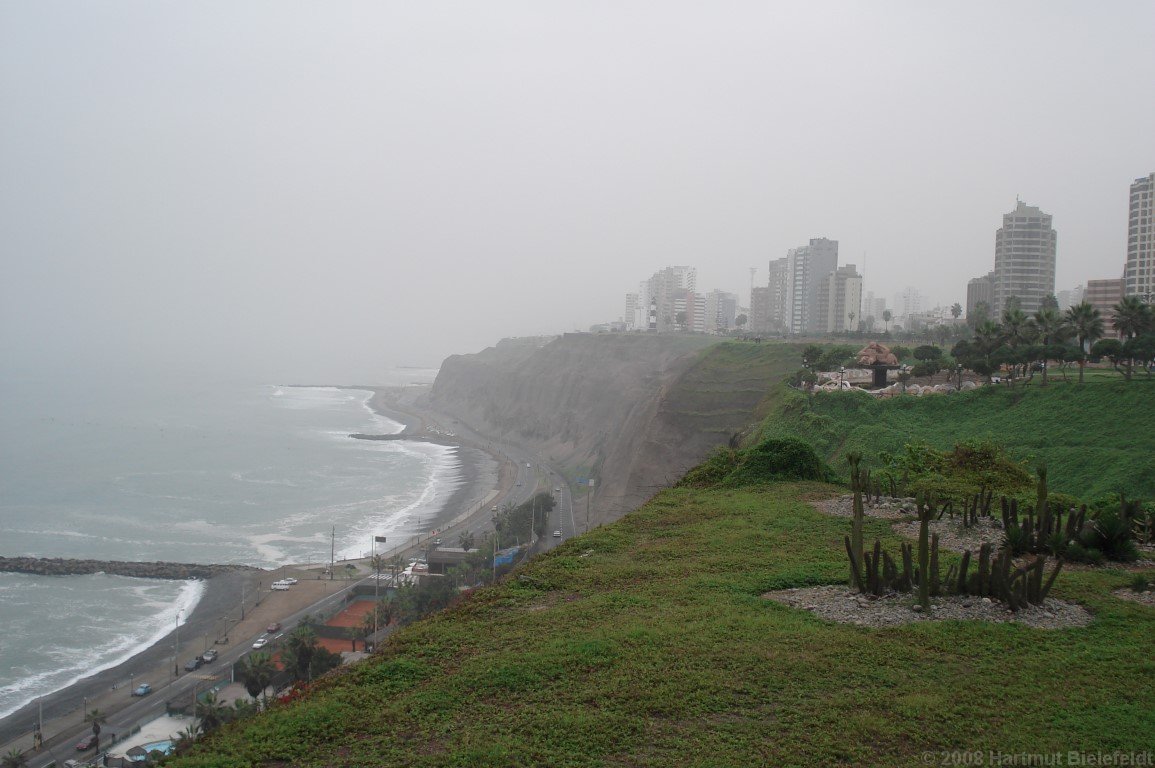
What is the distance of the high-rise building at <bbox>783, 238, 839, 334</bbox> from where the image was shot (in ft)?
356

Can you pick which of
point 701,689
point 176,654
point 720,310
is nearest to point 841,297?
point 720,310

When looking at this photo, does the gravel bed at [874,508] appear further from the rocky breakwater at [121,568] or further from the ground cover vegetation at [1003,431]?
the rocky breakwater at [121,568]

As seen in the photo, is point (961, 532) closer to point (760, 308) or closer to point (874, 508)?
point (874, 508)

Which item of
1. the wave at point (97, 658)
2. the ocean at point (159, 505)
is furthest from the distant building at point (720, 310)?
the wave at point (97, 658)

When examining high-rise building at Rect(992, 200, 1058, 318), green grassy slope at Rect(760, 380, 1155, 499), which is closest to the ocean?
green grassy slope at Rect(760, 380, 1155, 499)

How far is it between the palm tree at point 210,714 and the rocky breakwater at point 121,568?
14.9 m

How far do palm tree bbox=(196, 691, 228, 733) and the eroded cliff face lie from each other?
61.2ft

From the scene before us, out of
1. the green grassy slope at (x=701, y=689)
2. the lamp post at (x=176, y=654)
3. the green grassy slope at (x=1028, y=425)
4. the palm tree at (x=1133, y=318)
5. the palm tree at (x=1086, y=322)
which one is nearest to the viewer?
the green grassy slope at (x=701, y=689)

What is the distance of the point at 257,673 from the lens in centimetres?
2253

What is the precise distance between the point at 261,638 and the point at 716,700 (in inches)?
983

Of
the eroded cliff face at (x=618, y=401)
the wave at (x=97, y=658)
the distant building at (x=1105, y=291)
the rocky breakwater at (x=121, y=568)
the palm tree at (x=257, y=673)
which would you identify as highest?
the distant building at (x=1105, y=291)

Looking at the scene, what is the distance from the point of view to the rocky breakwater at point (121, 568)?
1371 inches

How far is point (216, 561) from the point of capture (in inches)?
1452

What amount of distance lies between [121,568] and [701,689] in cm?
3617
